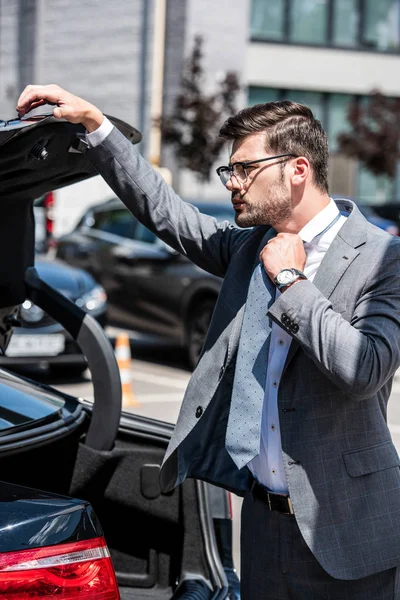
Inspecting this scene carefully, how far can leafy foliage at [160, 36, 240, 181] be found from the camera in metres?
22.3

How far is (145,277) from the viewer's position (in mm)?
10023

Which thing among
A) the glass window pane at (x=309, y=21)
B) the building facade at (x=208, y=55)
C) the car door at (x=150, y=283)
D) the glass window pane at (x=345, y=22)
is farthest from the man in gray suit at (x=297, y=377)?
the glass window pane at (x=345, y=22)

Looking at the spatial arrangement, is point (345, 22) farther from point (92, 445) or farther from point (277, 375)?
point (277, 375)

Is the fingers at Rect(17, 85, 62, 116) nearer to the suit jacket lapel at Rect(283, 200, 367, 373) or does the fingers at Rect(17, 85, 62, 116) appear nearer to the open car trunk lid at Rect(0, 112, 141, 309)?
the open car trunk lid at Rect(0, 112, 141, 309)

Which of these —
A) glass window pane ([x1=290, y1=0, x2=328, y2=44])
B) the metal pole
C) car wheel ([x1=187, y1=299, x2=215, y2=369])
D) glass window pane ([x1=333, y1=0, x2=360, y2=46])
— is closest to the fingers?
car wheel ([x1=187, y1=299, x2=215, y2=369])

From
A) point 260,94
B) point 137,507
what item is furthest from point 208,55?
point 137,507

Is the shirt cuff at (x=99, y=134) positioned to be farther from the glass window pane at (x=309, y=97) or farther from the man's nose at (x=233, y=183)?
the glass window pane at (x=309, y=97)

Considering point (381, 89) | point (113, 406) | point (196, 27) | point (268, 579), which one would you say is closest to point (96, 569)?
point (268, 579)

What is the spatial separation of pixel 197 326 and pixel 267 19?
18783 millimetres

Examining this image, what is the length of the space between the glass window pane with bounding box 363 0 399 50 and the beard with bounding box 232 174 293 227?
2679cm

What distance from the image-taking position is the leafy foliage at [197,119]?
22.3 metres

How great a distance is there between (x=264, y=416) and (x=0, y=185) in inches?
37.2

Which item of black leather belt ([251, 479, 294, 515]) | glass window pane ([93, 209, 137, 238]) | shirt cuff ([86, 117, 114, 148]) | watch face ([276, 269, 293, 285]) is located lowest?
glass window pane ([93, 209, 137, 238])

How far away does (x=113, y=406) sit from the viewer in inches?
121
